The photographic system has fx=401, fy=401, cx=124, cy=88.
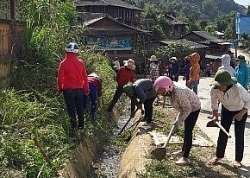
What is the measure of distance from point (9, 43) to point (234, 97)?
614 cm

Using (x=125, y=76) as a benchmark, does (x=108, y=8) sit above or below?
above

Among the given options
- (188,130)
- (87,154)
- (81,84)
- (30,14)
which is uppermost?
(30,14)

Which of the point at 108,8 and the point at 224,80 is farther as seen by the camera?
the point at 108,8

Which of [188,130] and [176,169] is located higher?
[188,130]

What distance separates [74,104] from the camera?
817cm

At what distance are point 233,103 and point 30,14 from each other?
7.58 m

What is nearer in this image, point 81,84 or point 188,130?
point 188,130

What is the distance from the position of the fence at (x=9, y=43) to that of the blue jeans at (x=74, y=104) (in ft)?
6.90

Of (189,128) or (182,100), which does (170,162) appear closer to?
(189,128)

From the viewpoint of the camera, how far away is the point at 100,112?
1126 cm

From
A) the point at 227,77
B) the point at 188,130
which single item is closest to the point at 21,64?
the point at 188,130

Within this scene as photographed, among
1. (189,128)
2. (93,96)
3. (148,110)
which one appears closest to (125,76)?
(148,110)

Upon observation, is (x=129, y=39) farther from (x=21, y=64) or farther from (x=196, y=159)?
(x=196, y=159)

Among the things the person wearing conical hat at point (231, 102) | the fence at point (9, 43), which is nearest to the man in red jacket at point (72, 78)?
the fence at point (9, 43)
